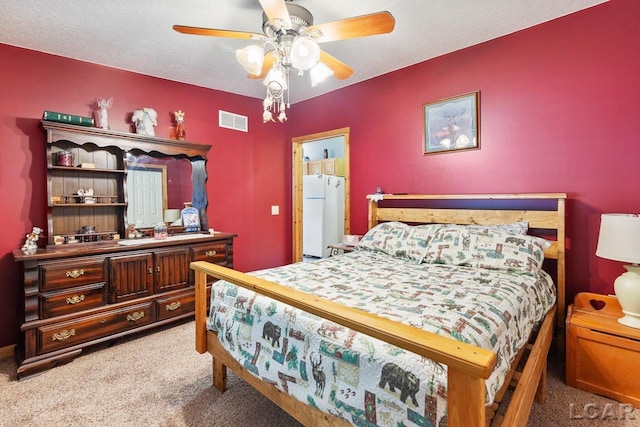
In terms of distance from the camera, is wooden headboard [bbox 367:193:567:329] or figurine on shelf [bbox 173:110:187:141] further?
figurine on shelf [bbox 173:110:187:141]

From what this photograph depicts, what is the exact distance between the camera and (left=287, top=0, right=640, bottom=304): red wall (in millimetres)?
Answer: 2154

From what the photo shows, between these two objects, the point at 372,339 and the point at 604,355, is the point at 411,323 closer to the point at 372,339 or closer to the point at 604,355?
the point at 372,339

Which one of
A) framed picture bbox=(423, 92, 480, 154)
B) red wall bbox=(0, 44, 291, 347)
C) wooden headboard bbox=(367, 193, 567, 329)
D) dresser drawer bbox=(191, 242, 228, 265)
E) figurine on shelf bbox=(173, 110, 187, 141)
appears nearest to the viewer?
wooden headboard bbox=(367, 193, 567, 329)

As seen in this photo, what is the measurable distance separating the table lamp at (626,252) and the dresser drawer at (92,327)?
3479mm

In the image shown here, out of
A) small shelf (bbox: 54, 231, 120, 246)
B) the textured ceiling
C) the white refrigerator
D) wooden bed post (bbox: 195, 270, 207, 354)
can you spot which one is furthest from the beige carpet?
the white refrigerator

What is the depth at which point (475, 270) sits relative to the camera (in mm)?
2203

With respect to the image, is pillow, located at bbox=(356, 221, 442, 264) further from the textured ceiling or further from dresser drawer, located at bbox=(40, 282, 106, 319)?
dresser drawer, located at bbox=(40, 282, 106, 319)

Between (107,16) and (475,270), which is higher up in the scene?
(107,16)

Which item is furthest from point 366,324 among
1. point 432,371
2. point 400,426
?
point 400,426

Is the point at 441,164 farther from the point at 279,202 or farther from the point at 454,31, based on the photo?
the point at 279,202

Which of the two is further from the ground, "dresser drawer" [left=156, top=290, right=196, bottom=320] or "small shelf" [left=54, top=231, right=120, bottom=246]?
"small shelf" [left=54, top=231, right=120, bottom=246]

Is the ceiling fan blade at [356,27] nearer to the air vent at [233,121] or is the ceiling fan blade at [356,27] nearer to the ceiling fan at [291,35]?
the ceiling fan at [291,35]

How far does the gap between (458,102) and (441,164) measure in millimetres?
584

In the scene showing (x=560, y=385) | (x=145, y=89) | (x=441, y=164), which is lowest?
(x=560, y=385)
